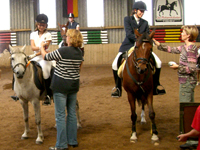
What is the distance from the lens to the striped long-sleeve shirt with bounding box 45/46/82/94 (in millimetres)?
3980

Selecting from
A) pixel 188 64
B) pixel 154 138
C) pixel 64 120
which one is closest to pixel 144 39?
pixel 188 64

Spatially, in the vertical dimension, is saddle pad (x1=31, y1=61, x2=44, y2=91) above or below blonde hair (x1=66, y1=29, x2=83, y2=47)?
below

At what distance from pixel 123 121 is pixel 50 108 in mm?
2402

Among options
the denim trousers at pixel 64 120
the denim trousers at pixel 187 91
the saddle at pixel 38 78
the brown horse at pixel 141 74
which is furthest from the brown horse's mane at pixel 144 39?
the saddle at pixel 38 78

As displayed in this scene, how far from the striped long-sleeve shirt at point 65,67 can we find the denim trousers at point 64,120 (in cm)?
14

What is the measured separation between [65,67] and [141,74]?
138 cm

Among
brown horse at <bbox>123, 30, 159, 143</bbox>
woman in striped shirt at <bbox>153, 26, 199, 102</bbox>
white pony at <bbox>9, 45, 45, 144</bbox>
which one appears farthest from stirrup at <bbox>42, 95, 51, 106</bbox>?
woman in striped shirt at <bbox>153, 26, 199, 102</bbox>

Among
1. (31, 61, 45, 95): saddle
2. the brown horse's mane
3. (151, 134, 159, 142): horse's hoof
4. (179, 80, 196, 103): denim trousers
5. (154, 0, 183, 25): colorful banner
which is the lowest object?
(151, 134, 159, 142): horse's hoof

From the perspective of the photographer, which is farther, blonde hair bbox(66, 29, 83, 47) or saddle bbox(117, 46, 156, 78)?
saddle bbox(117, 46, 156, 78)

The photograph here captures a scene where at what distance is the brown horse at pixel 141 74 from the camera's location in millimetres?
4285

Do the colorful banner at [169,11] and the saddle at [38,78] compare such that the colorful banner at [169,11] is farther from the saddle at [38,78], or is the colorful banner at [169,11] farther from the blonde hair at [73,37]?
the blonde hair at [73,37]

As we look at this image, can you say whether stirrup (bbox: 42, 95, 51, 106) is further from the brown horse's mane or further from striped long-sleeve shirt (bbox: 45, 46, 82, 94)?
the brown horse's mane

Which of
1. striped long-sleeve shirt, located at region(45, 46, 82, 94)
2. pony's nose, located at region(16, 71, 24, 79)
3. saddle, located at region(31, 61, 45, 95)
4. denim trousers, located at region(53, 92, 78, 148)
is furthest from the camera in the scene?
saddle, located at region(31, 61, 45, 95)

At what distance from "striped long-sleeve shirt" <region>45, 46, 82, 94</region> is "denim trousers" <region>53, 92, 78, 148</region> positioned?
0.14 m
